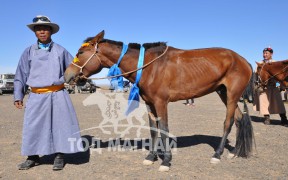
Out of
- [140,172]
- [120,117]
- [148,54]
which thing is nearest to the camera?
[140,172]

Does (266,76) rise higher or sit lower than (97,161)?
higher

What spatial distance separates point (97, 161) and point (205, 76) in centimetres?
237

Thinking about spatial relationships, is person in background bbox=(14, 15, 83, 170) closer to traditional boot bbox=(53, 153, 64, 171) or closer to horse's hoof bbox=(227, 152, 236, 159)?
traditional boot bbox=(53, 153, 64, 171)

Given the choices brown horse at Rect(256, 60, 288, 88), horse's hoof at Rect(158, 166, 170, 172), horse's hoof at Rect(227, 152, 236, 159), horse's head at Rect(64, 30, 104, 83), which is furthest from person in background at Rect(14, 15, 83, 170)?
brown horse at Rect(256, 60, 288, 88)

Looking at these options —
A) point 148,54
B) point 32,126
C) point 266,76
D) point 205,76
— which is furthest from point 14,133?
point 266,76

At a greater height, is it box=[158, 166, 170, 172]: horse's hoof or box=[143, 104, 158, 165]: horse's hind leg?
box=[143, 104, 158, 165]: horse's hind leg

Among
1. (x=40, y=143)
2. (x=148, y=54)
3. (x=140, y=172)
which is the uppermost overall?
(x=148, y=54)

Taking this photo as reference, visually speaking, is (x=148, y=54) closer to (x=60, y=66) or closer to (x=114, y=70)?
(x=114, y=70)

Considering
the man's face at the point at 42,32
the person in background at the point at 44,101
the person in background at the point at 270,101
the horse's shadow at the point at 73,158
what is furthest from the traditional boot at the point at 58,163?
the person in background at the point at 270,101

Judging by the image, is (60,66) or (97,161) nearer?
(60,66)

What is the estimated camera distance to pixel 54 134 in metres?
4.78

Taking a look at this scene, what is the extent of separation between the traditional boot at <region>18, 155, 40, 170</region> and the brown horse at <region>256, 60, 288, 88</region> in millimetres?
6736

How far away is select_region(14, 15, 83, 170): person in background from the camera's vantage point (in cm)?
471

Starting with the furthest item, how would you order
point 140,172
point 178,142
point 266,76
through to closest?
point 266,76, point 178,142, point 140,172
